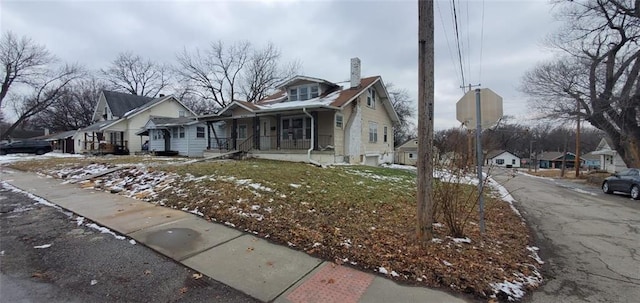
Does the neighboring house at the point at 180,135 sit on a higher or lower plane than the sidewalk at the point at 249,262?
higher

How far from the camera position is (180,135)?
24219mm

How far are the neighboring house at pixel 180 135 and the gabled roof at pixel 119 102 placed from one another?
8809mm

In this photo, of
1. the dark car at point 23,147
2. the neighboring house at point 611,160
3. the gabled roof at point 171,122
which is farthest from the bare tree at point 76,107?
the neighboring house at point 611,160

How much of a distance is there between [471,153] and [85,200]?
8.53 meters

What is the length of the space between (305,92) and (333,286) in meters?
17.1

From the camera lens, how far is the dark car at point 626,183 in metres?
12.8

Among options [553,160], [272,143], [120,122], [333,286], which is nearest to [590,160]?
[553,160]

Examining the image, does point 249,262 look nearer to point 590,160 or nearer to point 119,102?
point 119,102

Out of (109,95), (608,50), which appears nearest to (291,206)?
(608,50)

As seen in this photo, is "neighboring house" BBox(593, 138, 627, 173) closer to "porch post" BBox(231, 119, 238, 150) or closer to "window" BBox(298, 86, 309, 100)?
"window" BBox(298, 86, 309, 100)

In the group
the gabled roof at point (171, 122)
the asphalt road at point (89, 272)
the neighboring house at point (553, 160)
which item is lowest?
the neighboring house at point (553, 160)

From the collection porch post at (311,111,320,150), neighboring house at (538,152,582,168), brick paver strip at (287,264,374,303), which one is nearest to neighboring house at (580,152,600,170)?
neighboring house at (538,152,582,168)

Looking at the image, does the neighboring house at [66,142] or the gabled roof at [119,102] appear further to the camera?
the neighboring house at [66,142]

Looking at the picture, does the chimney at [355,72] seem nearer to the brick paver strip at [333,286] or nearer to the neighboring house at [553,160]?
the brick paver strip at [333,286]
